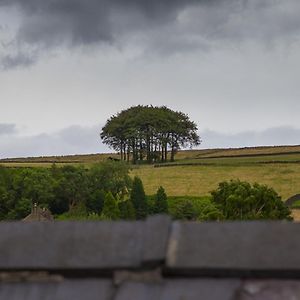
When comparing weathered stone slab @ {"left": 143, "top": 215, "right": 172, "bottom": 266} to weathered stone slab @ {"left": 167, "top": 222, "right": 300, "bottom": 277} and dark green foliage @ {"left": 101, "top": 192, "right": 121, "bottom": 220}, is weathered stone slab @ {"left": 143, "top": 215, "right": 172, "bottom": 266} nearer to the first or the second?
weathered stone slab @ {"left": 167, "top": 222, "right": 300, "bottom": 277}

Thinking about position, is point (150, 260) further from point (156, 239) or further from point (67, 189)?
point (67, 189)

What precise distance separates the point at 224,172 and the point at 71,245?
325ft

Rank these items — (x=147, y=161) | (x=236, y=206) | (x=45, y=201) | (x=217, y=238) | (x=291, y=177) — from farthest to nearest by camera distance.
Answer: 1. (x=147, y=161)
2. (x=291, y=177)
3. (x=45, y=201)
4. (x=236, y=206)
5. (x=217, y=238)

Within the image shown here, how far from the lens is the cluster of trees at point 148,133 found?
123 m

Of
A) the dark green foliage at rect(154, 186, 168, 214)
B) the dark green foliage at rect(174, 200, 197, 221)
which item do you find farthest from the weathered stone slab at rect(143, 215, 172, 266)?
the dark green foliage at rect(154, 186, 168, 214)

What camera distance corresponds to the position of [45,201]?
8825 centimetres

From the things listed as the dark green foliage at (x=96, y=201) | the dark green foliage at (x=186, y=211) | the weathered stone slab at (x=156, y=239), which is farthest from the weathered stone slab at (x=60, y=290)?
the dark green foliage at (x=96, y=201)

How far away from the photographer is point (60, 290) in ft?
10.7

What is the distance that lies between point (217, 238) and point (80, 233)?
2.22ft

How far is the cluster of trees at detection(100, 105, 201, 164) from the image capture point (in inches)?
4853

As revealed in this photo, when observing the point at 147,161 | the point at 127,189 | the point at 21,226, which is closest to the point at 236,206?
the point at 127,189

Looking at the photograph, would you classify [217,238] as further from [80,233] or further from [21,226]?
[21,226]

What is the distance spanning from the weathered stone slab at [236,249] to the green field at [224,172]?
80846mm

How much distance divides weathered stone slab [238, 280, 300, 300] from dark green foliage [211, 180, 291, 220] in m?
53.5
